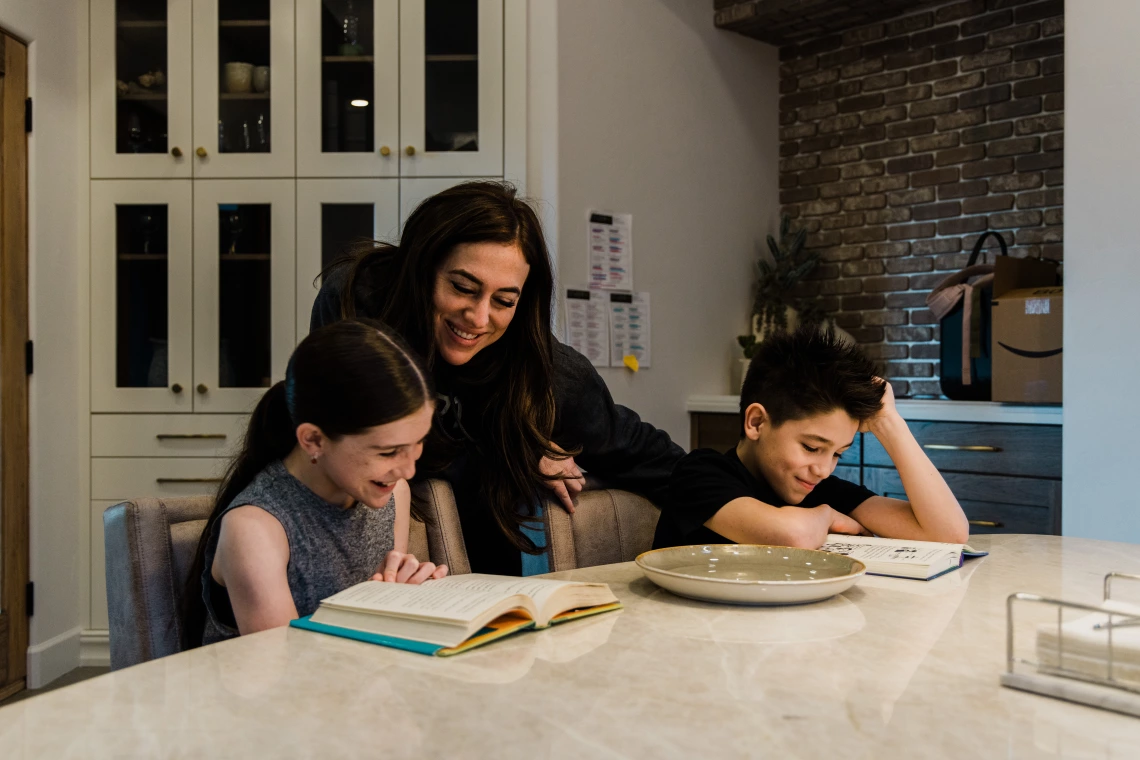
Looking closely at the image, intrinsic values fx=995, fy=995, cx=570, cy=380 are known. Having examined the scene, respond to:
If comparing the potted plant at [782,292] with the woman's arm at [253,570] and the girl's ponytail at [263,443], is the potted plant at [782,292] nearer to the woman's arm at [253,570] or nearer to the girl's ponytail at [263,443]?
the girl's ponytail at [263,443]

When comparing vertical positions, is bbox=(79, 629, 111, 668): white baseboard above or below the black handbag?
below

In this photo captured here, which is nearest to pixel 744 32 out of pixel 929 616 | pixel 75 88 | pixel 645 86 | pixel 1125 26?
pixel 645 86

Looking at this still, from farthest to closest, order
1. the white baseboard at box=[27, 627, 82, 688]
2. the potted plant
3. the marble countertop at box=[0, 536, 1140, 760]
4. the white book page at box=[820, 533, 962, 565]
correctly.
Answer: the potted plant → the white baseboard at box=[27, 627, 82, 688] → the white book page at box=[820, 533, 962, 565] → the marble countertop at box=[0, 536, 1140, 760]

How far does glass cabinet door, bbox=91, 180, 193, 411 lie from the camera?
134 inches

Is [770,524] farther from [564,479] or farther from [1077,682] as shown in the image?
[1077,682]

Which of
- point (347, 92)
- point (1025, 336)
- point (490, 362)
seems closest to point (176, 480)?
point (347, 92)

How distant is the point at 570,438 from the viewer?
1878 millimetres

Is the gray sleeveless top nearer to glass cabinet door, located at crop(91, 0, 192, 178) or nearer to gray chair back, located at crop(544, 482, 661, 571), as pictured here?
gray chair back, located at crop(544, 482, 661, 571)

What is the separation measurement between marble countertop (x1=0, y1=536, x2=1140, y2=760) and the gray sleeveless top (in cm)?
32

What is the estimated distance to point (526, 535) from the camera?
1741 millimetres

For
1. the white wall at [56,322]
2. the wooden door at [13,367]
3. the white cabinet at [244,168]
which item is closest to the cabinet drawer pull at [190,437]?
the white cabinet at [244,168]

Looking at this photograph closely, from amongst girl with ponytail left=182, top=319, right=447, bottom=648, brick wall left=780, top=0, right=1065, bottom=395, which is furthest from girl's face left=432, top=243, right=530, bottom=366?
brick wall left=780, top=0, right=1065, bottom=395

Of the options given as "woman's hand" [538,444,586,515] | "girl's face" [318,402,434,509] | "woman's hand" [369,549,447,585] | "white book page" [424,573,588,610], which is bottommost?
"woman's hand" [369,549,447,585]

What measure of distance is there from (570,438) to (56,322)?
222 cm
